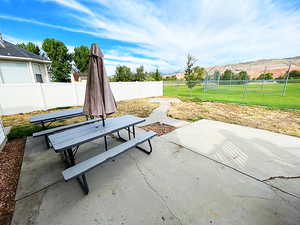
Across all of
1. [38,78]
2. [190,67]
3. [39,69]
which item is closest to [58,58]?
[39,69]

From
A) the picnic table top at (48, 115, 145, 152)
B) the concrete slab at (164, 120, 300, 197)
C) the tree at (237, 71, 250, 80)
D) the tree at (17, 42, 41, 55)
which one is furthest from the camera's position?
the tree at (17, 42, 41, 55)

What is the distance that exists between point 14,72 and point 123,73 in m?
17.0

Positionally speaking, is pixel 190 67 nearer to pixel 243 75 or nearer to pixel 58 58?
pixel 243 75

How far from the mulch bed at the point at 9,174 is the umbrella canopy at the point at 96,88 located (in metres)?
1.59

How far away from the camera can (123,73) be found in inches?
1005

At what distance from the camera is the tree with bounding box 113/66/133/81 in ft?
83.5

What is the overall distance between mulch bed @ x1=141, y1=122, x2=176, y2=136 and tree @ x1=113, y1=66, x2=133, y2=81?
2309 cm

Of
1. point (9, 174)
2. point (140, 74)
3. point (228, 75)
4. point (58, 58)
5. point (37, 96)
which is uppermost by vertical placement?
point (58, 58)

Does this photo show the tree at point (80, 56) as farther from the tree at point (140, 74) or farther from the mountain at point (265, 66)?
the mountain at point (265, 66)

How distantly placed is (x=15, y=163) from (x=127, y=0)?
8.29 metres

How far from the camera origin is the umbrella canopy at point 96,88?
217cm

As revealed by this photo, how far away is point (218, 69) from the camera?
15828mm

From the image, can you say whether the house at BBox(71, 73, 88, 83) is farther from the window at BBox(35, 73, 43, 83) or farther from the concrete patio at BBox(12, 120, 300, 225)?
the concrete patio at BBox(12, 120, 300, 225)

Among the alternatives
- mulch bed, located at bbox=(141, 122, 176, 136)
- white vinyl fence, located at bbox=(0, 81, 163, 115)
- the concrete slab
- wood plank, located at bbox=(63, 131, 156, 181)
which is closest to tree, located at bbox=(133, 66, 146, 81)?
white vinyl fence, located at bbox=(0, 81, 163, 115)
